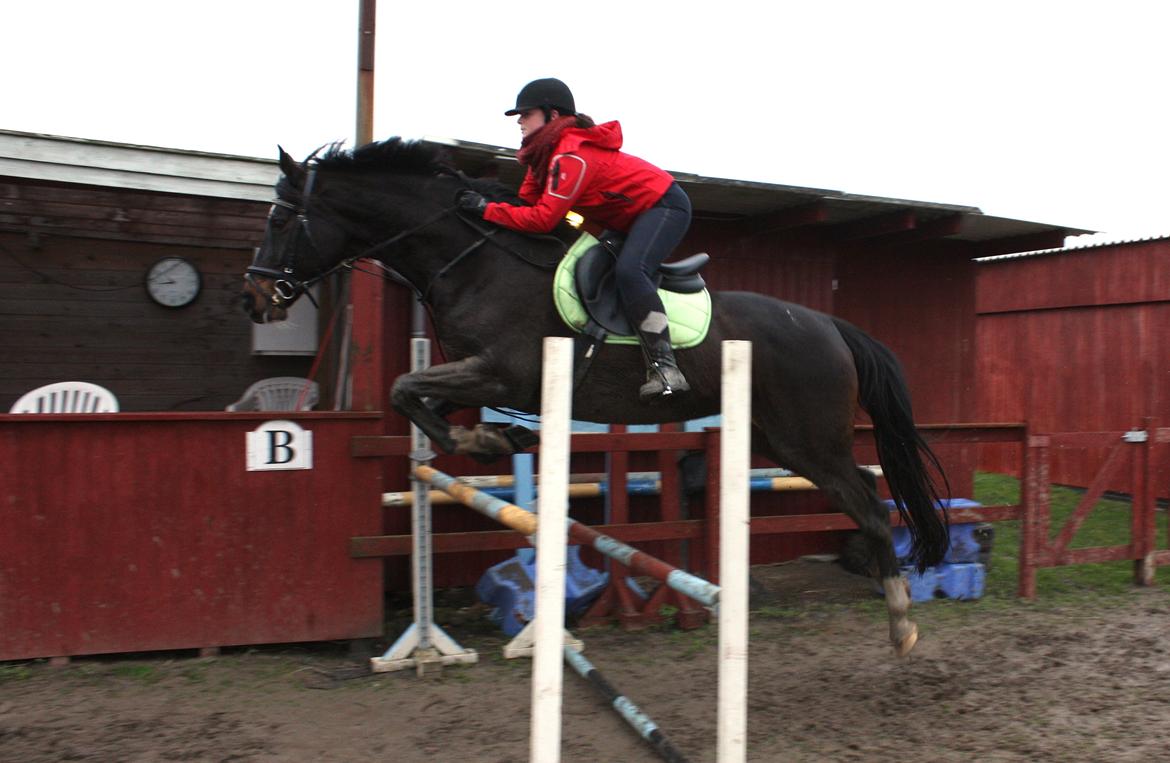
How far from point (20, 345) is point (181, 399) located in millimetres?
1080

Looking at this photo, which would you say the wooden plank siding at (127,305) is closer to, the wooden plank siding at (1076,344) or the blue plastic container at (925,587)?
the blue plastic container at (925,587)

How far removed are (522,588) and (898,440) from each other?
217cm

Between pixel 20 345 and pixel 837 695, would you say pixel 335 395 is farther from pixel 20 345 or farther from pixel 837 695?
pixel 837 695

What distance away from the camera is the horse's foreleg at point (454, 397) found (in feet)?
11.5

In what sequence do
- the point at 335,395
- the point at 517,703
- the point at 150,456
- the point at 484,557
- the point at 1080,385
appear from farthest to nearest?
the point at 1080,385 < the point at 484,557 < the point at 335,395 < the point at 150,456 < the point at 517,703

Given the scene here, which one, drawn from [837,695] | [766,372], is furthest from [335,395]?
[837,695]

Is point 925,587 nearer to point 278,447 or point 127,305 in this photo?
point 278,447

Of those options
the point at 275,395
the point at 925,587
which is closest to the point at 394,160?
the point at 275,395

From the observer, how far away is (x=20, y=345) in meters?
5.95

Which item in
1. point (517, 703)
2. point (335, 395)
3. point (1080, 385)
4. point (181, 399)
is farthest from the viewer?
point (1080, 385)

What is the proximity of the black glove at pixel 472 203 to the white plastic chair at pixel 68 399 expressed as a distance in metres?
3.29

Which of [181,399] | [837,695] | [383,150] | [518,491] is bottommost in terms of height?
[837,695]

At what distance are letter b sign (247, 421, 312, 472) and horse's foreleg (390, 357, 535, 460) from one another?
3.06 ft

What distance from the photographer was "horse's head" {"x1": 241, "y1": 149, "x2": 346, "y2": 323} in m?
3.59
